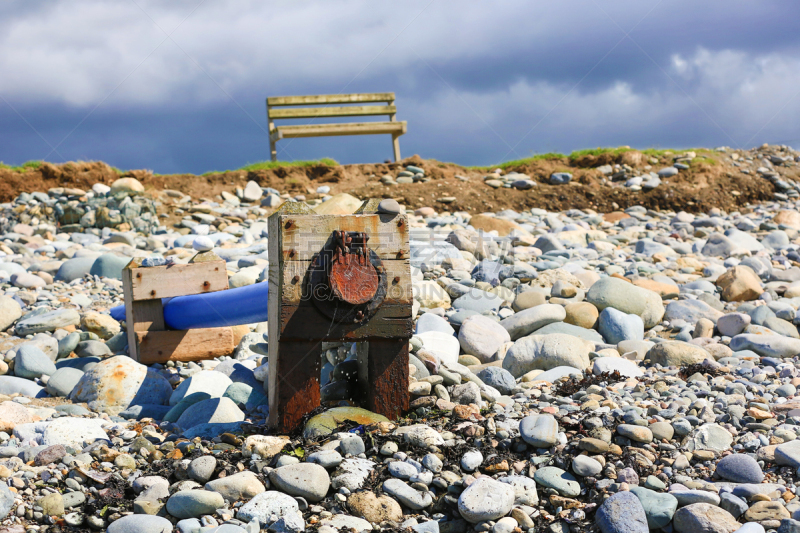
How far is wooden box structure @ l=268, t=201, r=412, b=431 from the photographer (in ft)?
8.54

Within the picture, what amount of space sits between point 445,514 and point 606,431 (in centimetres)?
76

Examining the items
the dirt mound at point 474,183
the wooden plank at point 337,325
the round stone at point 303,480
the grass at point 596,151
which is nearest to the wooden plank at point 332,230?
the wooden plank at point 337,325

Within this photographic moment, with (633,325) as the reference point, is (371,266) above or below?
above

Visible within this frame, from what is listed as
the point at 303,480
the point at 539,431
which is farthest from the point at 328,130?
the point at 303,480

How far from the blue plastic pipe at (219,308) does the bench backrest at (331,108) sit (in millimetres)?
9866

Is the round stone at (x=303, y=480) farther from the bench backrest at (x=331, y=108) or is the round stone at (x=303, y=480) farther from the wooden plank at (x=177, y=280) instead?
the bench backrest at (x=331, y=108)

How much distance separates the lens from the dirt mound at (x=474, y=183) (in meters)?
11.7

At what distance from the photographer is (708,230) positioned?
33.3ft

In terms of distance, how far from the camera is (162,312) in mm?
4273

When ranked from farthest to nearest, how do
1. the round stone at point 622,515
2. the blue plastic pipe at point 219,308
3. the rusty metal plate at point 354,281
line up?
→ the blue plastic pipe at point 219,308 → the rusty metal plate at point 354,281 → the round stone at point 622,515

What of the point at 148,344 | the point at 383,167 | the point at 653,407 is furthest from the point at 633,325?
the point at 383,167

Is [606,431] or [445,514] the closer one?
[445,514]

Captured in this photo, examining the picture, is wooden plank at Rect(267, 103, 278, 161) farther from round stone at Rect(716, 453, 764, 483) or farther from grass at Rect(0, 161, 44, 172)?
round stone at Rect(716, 453, 764, 483)

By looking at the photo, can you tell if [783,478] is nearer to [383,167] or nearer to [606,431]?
[606,431]
